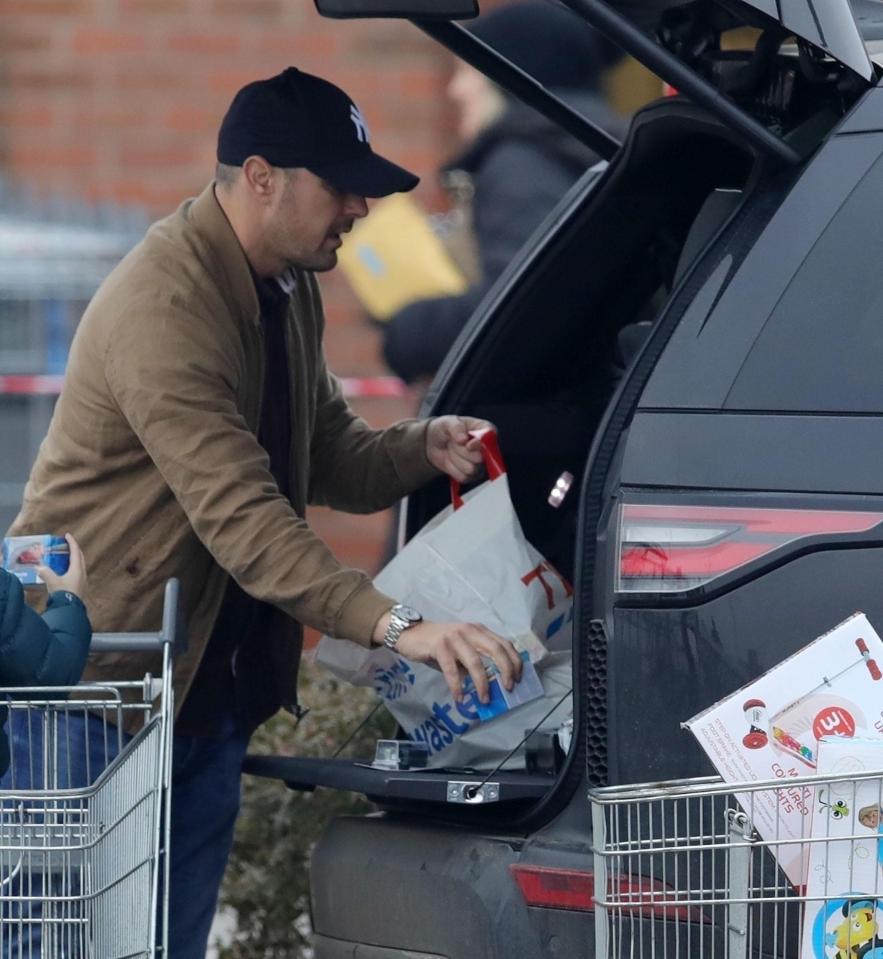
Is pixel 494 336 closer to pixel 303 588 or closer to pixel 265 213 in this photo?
pixel 265 213

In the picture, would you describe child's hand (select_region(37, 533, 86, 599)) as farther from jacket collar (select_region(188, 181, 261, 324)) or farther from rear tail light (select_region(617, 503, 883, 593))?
rear tail light (select_region(617, 503, 883, 593))

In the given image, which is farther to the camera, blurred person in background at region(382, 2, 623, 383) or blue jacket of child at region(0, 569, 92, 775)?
blurred person in background at region(382, 2, 623, 383)

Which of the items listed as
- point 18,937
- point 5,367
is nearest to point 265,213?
point 18,937

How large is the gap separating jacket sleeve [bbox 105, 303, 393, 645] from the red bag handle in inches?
15.0

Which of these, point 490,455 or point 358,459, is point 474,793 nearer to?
point 490,455

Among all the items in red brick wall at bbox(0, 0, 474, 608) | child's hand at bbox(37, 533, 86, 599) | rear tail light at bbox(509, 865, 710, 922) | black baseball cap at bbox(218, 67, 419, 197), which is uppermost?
red brick wall at bbox(0, 0, 474, 608)

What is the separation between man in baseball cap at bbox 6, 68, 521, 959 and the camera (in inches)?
114

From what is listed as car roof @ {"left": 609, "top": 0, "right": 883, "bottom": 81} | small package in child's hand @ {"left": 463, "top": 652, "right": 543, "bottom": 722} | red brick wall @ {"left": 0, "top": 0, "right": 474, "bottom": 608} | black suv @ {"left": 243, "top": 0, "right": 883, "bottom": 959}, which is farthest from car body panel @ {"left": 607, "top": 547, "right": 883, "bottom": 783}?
red brick wall @ {"left": 0, "top": 0, "right": 474, "bottom": 608}

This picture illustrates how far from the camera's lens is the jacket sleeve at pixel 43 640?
2.41 meters

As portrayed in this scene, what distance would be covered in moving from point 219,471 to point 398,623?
367 millimetres

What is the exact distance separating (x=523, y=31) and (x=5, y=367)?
1899 mm

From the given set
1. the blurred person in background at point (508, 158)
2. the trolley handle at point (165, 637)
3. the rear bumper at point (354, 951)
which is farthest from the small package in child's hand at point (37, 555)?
the blurred person in background at point (508, 158)

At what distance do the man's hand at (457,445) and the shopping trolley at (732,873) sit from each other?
1.01 m

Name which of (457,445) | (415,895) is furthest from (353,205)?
(415,895)
